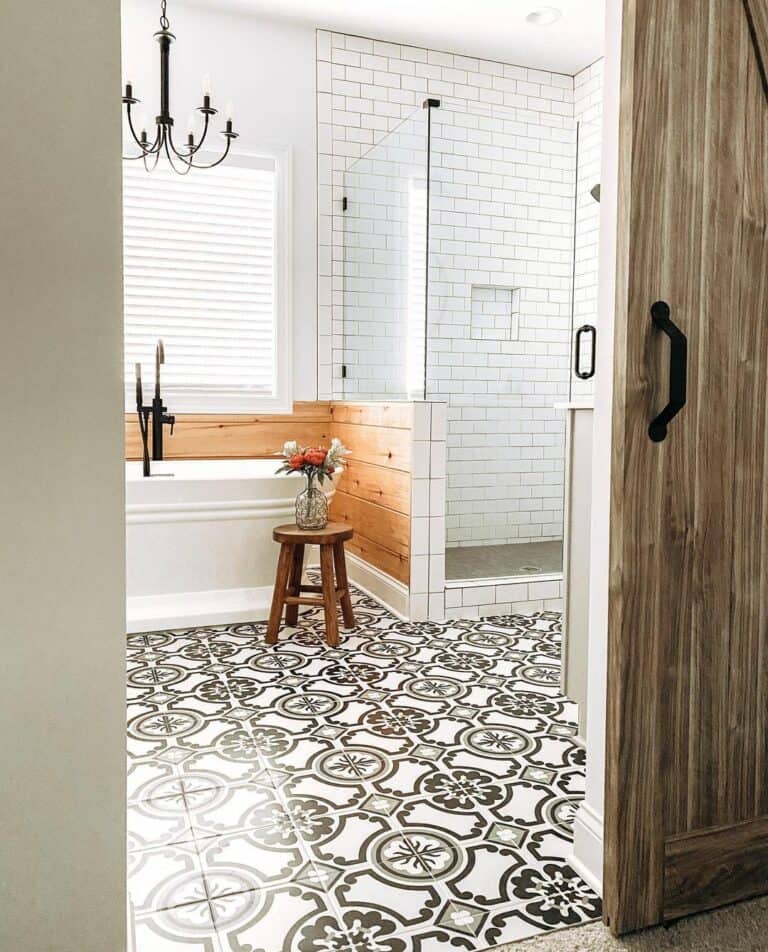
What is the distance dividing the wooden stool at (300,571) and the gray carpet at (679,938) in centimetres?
176

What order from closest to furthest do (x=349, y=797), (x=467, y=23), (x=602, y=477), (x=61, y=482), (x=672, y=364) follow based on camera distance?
(x=61, y=482)
(x=672, y=364)
(x=602, y=477)
(x=349, y=797)
(x=467, y=23)

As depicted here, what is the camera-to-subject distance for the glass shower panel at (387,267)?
11.6 ft

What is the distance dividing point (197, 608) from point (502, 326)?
2038mm

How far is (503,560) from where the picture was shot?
3.82 m

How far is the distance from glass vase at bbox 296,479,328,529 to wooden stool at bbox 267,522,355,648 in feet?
0.10

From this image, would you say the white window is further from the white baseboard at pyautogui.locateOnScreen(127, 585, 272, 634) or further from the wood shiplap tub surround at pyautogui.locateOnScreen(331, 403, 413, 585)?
the white baseboard at pyautogui.locateOnScreen(127, 585, 272, 634)

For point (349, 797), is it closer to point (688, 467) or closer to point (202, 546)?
point (688, 467)

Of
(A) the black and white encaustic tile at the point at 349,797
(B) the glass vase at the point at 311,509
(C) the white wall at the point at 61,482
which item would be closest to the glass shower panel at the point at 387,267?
(B) the glass vase at the point at 311,509

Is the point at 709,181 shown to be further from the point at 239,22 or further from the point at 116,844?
the point at 239,22

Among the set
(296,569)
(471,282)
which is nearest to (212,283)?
(471,282)

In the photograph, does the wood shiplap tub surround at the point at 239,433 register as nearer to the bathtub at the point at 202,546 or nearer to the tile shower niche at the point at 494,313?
the bathtub at the point at 202,546

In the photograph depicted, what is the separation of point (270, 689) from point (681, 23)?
2.20 meters

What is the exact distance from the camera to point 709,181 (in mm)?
1377

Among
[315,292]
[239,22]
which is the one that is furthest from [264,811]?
[239,22]
